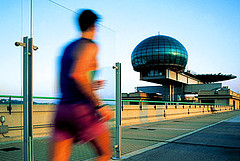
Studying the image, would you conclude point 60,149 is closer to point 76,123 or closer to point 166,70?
point 76,123

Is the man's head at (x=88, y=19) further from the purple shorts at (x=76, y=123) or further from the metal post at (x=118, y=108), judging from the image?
the metal post at (x=118, y=108)

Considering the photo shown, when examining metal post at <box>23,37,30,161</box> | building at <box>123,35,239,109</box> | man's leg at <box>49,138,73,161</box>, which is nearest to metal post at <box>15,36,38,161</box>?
metal post at <box>23,37,30,161</box>

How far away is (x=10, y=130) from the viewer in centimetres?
540

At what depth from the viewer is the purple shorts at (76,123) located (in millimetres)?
2029

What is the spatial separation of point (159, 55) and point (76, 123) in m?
62.7

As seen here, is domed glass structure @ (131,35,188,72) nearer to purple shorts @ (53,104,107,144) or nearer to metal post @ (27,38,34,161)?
metal post @ (27,38,34,161)

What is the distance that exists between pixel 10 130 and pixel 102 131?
3852 mm

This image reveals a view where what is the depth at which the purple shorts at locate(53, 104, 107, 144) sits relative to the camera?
203cm

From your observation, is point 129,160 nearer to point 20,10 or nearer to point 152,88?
point 20,10

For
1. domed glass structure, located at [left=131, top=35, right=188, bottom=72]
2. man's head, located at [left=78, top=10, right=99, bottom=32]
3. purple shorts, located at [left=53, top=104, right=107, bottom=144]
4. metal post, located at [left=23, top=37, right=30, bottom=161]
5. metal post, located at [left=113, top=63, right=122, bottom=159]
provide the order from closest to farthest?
purple shorts, located at [left=53, top=104, right=107, bottom=144]
man's head, located at [left=78, top=10, right=99, bottom=32]
metal post, located at [left=23, top=37, right=30, bottom=161]
metal post, located at [left=113, top=63, right=122, bottom=159]
domed glass structure, located at [left=131, top=35, right=188, bottom=72]

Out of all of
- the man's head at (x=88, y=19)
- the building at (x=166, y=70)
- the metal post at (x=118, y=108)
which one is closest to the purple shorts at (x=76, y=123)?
the man's head at (x=88, y=19)

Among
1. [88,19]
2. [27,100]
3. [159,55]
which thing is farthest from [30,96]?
[159,55]

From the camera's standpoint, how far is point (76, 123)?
207cm

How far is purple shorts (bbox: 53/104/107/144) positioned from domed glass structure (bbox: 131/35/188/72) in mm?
61808
